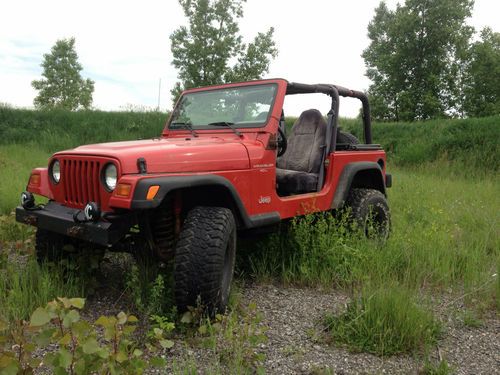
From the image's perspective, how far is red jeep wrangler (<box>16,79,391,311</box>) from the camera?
259 centimetres

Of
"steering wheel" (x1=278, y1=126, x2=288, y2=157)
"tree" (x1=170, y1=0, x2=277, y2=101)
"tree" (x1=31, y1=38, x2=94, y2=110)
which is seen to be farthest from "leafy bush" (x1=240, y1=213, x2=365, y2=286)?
"tree" (x1=31, y1=38, x2=94, y2=110)

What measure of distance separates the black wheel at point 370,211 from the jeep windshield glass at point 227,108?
132cm

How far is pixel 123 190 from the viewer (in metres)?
2.45

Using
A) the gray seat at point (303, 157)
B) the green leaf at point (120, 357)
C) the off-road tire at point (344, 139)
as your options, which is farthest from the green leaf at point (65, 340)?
the off-road tire at point (344, 139)

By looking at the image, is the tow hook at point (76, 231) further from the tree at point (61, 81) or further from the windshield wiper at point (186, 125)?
the tree at point (61, 81)

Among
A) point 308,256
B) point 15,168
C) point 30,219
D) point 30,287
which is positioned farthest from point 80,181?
point 15,168

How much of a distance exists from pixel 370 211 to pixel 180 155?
6.66 ft

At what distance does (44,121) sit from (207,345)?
13408 mm

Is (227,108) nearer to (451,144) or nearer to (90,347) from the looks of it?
(90,347)

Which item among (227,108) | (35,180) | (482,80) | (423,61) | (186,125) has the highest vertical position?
(423,61)

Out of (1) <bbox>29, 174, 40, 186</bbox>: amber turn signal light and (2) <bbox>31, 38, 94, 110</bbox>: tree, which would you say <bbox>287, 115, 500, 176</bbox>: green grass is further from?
(2) <bbox>31, 38, 94, 110</bbox>: tree

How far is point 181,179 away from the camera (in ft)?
8.61

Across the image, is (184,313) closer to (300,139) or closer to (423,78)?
(300,139)

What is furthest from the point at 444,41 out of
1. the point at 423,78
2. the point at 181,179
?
A: the point at 181,179
